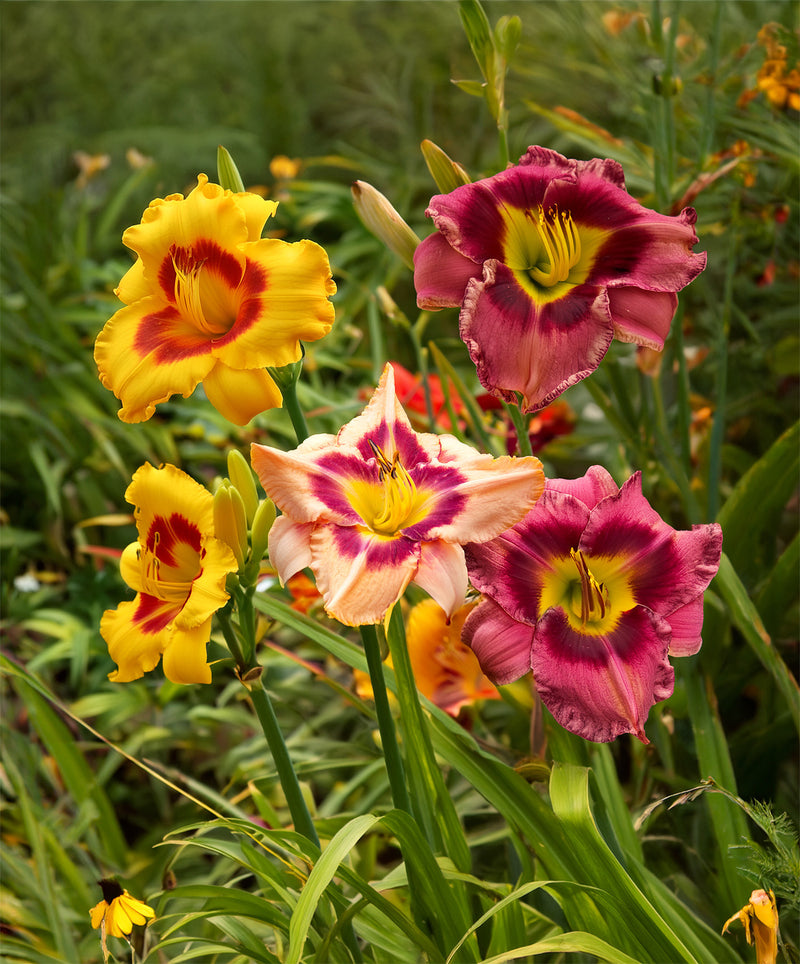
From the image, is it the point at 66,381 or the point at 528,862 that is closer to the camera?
the point at 528,862

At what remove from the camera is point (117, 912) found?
1.96 feet

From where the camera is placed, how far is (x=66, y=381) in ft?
5.62

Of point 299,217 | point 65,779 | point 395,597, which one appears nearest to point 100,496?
point 65,779

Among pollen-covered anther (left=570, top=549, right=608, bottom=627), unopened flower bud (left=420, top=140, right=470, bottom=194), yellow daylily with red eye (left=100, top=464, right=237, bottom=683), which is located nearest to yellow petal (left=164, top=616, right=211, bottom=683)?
yellow daylily with red eye (left=100, top=464, right=237, bottom=683)

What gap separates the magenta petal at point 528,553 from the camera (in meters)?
0.53

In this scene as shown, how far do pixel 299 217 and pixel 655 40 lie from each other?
1.33 m

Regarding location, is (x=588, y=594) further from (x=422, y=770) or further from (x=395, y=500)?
(x=422, y=770)

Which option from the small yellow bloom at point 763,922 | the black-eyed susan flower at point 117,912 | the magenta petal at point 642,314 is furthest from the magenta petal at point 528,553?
the black-eyed susan flower at point 117,912

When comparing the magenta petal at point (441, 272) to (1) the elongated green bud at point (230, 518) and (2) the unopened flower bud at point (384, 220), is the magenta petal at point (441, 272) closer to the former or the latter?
(2) the unopened flower bud at point (384, 220)

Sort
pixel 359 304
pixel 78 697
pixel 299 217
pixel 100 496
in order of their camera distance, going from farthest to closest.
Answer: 1. pixel 299 217
2. pixel 359 304
3. pixel 100 496
4. pixel 78 697

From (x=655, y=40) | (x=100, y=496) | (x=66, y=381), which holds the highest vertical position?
(x=655, y=40)

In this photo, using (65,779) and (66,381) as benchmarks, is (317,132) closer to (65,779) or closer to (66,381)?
(66,381)

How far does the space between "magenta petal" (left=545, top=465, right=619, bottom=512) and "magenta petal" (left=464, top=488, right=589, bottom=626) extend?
2cm

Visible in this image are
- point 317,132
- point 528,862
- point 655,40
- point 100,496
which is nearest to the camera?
point 528,862
